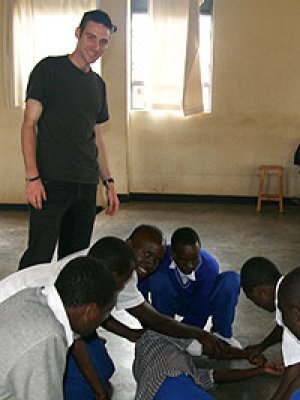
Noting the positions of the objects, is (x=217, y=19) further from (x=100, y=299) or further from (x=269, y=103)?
(x=100, y=299)

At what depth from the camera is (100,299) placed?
1.25m

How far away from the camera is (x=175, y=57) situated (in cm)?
549

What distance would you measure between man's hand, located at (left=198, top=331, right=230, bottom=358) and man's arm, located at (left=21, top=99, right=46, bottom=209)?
32.5 inches

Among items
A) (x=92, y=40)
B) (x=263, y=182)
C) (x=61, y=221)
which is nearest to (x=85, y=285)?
(x=61, y=221)

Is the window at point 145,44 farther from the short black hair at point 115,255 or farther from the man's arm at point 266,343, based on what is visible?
the short black hair at point 115,255

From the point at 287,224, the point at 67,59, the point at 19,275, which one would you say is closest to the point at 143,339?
the point at 19,275

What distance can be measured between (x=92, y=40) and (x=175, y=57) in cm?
352

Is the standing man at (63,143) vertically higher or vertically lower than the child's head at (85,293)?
higher

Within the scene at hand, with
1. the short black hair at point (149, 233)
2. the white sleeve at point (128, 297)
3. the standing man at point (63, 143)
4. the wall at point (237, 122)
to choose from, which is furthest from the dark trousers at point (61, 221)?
the wall at point (237, 122)

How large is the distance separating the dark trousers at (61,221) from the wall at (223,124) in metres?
3.52

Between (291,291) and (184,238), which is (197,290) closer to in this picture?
(184,238)

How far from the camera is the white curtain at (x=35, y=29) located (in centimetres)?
522

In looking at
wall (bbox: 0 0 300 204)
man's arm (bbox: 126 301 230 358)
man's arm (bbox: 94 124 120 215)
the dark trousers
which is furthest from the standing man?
wall (bbox: 0 0 300 204)

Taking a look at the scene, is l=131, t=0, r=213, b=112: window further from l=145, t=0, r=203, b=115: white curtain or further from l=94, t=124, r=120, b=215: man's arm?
l=94, t=124, r=120, b=215: man's arm
